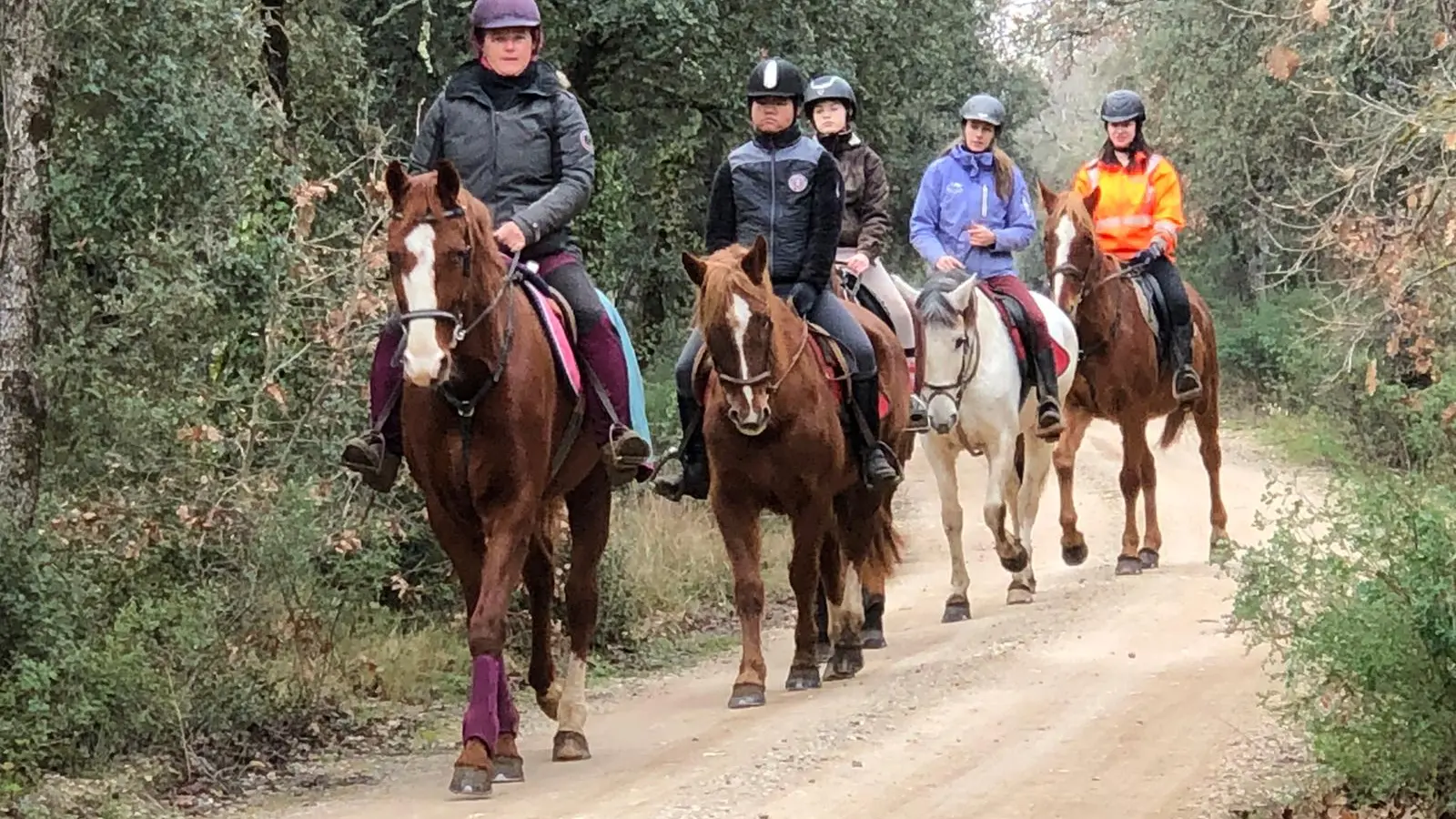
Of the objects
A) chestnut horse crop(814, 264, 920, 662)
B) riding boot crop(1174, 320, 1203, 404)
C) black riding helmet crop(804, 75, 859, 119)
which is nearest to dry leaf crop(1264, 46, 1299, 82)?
chestnut horse crop(814, 264, 920, 662)

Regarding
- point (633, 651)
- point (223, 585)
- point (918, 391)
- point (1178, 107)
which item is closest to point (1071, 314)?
point (918, 391)

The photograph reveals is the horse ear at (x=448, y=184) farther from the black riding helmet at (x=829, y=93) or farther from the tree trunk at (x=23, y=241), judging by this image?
the black riding helmet at (x=829, y=93)

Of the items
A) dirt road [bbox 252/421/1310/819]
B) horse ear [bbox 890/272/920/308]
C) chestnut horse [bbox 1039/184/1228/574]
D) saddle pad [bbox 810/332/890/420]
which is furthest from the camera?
chestnut horse [bbox 1039/184/1228/574]

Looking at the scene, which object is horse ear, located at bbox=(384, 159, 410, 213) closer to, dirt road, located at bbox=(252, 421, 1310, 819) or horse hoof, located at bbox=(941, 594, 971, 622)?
dirt road, located at bbox=(252, 421, 1310, 819)

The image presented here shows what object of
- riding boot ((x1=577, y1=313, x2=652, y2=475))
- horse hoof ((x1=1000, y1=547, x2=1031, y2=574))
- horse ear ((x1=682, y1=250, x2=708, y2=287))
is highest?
horse ear ((x1=682, y1=250, x2=708, y2=287))

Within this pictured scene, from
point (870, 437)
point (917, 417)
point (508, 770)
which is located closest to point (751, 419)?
point (870, 437)

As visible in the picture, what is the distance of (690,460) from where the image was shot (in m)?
11.0

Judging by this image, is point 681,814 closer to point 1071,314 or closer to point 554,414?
point 554,414

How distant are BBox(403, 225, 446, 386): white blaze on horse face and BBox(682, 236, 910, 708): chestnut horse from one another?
2.24 m

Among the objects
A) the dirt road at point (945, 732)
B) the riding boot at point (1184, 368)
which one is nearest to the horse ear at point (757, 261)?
the dirt road at point (945, 732)

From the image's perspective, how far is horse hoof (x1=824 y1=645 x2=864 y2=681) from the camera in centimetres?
1121

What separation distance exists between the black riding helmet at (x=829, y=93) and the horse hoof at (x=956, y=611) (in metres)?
3.54

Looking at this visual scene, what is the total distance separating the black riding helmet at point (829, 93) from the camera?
12078 mm

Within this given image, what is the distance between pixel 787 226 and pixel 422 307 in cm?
368
